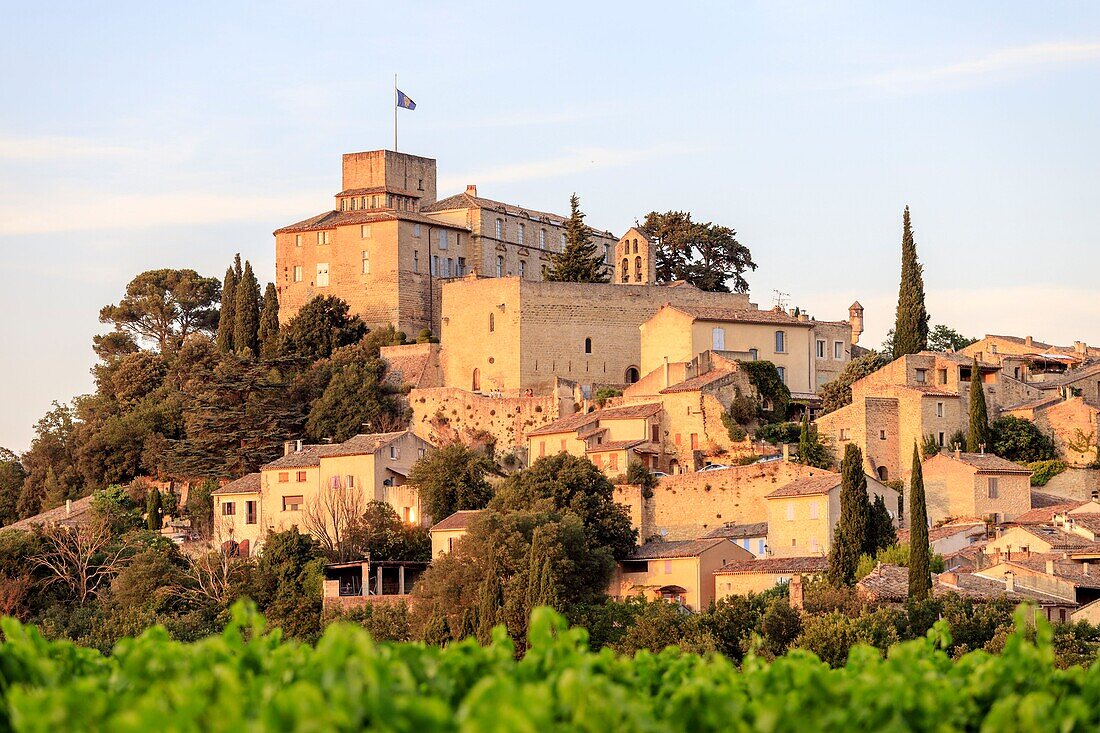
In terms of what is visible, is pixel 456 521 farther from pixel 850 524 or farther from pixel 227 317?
pixel 227 317

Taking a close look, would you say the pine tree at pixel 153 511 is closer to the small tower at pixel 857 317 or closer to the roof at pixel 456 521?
the roof at pixel 456 521

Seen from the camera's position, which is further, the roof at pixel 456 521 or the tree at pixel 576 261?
the tree at pixel 576 261

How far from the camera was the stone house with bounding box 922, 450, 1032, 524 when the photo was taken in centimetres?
5059

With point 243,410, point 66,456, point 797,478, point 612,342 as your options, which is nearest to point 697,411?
point 797,478

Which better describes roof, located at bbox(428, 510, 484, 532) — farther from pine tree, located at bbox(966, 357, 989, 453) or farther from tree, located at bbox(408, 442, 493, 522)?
pine tree, located at bbox(966, 357, 989, 453)

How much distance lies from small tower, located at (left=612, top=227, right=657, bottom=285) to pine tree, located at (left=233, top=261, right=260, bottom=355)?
581 inches

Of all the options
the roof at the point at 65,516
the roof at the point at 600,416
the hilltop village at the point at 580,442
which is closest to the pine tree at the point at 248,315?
the hilltop village at the point at 580,442

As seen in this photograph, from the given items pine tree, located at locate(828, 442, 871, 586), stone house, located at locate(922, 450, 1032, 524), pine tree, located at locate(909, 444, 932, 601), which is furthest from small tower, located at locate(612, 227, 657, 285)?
pine tree, located at locate(909, 444, 932, 601)

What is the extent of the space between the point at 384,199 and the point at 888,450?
32269 mm

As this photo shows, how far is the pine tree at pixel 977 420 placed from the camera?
175 feet

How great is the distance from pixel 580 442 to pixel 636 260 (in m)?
16.3

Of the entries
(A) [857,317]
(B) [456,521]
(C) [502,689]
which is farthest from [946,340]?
(C) [502,689]

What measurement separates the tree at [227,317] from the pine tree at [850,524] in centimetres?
3541

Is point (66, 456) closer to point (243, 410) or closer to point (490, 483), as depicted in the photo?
point (243, 410)
